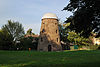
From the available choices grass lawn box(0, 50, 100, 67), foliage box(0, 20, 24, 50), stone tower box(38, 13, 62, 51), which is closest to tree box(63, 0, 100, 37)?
grass lawn box(0, 50, 100, 67)

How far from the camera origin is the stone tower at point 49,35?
1508 inches

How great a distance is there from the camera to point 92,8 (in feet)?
25.7

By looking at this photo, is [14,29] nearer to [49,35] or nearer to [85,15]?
[49,35]

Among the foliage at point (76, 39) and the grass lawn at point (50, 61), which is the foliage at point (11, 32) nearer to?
the foliage at point (76, 39)

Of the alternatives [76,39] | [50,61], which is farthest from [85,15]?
[76,39]

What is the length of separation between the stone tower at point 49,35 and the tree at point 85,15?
2882cm

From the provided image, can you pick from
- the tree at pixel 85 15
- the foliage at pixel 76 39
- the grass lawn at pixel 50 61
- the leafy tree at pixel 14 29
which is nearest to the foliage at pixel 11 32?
the leafy tree at pixel 14 29

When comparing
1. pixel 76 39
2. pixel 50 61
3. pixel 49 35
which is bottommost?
pixel 50 61

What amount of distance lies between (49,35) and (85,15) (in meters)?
30.3

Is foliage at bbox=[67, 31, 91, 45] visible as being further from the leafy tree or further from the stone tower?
the leafy tree

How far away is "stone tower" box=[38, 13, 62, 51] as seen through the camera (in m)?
38.3

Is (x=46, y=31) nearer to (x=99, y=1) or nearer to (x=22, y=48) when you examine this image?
(x=22, y=48)

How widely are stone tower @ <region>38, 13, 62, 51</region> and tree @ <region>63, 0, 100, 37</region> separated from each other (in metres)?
28.8

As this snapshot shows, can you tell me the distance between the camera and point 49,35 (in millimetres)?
38406
